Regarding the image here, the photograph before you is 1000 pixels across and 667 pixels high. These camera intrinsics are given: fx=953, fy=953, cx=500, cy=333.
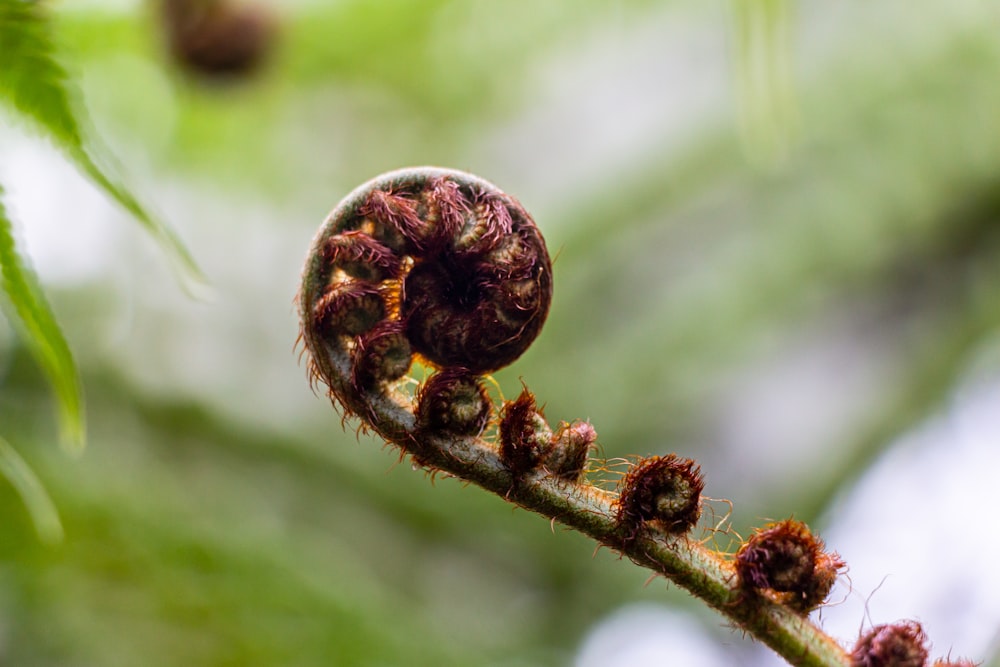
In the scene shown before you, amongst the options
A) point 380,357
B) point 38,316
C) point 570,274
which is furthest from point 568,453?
point 570,274

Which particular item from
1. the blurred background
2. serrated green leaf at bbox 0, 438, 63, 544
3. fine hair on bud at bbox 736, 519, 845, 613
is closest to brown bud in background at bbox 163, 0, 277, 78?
the blurred background

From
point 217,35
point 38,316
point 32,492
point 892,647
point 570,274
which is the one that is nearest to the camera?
point 892,647

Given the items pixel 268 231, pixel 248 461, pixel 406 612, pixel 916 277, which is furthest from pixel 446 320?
pixel 916 277

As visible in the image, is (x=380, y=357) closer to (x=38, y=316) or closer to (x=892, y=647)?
(x=38, y=316)

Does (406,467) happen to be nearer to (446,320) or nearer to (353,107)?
(353,107)

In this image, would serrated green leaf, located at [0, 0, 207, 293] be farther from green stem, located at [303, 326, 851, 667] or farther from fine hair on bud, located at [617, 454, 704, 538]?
fine hair on bud, located at [617, 454, 704, 538]
